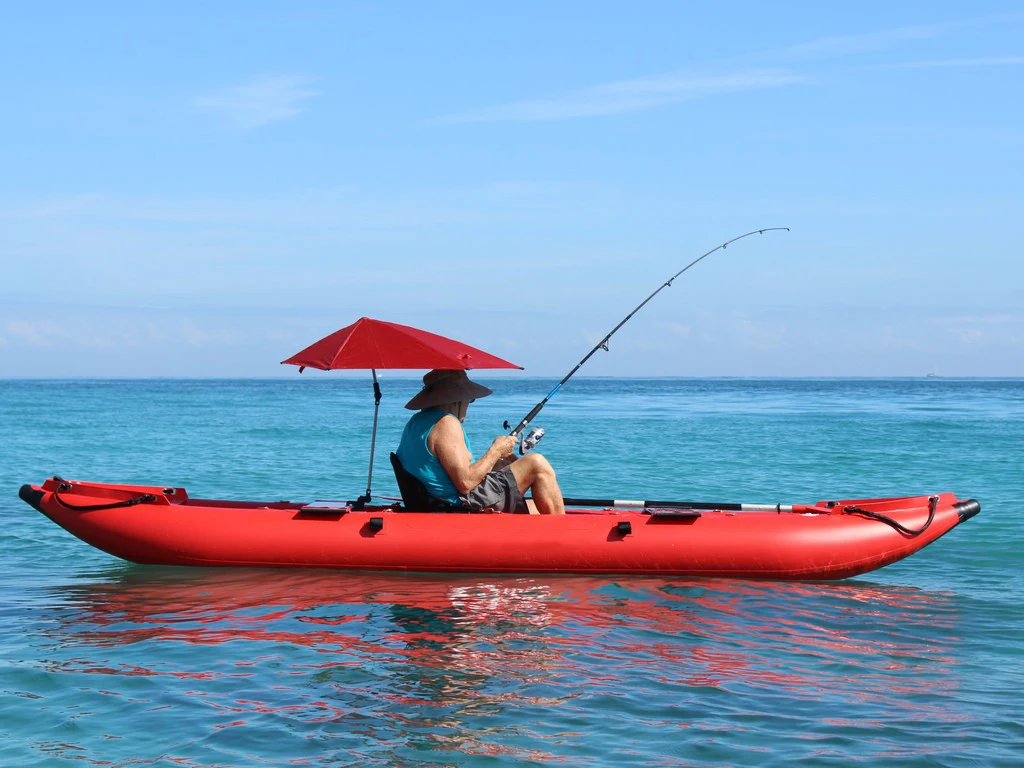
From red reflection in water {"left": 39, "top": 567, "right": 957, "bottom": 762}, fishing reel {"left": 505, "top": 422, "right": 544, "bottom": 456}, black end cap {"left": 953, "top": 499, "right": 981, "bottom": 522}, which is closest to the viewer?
red reflection in water {"left": 39, "top": 567, "right": 957, "bottom": 762}

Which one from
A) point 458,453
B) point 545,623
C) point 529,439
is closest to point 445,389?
point 458,453

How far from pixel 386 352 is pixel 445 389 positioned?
20.3 inches

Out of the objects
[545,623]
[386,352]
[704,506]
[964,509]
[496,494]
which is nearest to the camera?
[545,623]

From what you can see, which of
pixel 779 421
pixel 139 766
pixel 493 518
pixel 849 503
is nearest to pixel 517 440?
pixel 493 518

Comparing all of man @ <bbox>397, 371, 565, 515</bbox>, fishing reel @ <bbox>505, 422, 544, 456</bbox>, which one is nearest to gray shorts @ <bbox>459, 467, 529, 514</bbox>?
man @ <bbox>397, 371, 565, 515</bbox>

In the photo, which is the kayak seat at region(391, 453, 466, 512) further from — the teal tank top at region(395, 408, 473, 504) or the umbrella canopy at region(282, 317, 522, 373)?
the umbrella canopy at region(282, 317, 522, 373)

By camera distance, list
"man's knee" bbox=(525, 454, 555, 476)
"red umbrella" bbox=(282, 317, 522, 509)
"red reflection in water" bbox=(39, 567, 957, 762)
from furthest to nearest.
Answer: "man's knee" bbox=(525, 454, 555, 476), "red umbrella" bbox=(282, 317, 522, 509), "red reflection in water" bbox=(39, 567, 957, 762)

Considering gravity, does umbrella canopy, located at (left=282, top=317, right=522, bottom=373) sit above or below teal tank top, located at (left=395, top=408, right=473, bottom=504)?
above

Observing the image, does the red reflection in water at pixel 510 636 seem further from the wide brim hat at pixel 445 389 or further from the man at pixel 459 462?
the wide brim hat at pixel 445 389

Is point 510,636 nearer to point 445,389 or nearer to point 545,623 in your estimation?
point 545,623

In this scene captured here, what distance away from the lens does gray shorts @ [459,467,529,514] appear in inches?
328

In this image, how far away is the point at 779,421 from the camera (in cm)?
3769

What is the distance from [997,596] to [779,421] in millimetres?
29808

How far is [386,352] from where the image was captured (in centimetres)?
797
